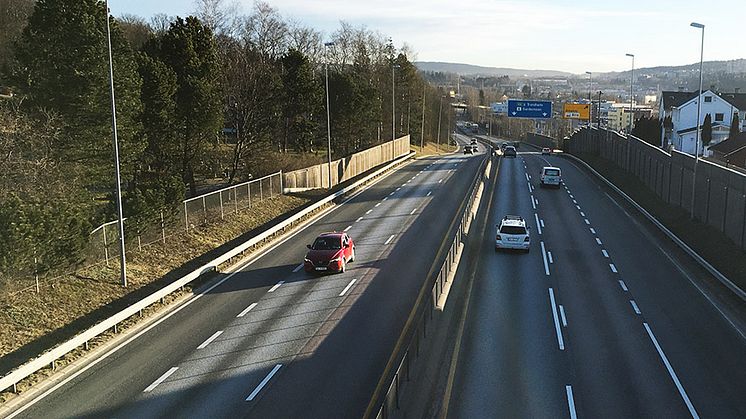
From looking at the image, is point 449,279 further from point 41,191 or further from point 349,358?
point 41,191

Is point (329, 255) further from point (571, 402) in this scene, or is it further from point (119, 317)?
point (571, 402)

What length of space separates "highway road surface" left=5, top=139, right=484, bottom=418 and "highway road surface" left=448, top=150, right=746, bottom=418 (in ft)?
8.94

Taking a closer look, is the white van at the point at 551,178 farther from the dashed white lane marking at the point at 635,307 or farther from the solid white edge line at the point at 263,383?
the solid white edge line at the point at 263,383

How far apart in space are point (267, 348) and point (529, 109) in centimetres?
8426

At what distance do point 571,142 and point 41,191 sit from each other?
8811 centimetres

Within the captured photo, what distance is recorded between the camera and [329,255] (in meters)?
28.1

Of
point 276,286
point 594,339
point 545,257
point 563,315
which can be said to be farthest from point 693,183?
point 276,286

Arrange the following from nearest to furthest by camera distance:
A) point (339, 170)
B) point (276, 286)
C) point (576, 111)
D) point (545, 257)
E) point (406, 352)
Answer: point (406, 352)
point (276, 286)
point (545, 257)
point (339, 170)
point (576, 111)

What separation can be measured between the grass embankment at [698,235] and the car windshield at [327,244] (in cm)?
1560

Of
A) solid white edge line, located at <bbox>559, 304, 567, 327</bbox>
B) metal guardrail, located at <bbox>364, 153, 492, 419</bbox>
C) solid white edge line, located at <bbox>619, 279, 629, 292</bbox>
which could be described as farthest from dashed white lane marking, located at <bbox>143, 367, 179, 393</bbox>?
solid white edge line, located at <bbox>619, 279, 629, 292</bbox>

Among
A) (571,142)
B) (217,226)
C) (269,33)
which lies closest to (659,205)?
(217,226)

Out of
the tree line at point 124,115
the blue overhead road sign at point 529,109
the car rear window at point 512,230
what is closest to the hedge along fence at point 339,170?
the tree line at point 124,115

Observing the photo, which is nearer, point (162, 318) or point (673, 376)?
point (673, 376)

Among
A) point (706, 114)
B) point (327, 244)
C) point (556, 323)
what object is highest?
point (706, 114)
